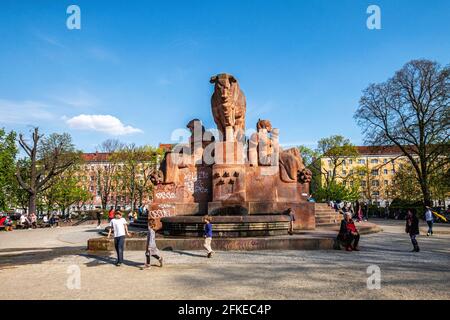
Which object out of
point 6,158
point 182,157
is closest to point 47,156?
point 6,158

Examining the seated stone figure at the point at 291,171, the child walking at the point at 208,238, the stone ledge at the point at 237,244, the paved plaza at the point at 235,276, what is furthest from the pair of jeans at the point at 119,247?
the seated stone figure at the point at 291,171

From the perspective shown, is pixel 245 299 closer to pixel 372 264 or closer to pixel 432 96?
pixel 372 264

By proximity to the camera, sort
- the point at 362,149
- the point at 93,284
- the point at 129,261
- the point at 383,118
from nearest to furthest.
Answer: the point at 93,284 → the point at 129,261 → the point at 383,118 → the point at 362,149

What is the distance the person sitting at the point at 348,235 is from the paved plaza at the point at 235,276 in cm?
49

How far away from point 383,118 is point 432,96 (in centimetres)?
497

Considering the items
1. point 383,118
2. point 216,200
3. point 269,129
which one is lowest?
point 216,200

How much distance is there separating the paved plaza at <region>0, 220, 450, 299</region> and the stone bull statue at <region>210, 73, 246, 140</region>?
727 centimetres

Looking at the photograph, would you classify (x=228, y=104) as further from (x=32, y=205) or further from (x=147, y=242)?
(x=32, y=205)

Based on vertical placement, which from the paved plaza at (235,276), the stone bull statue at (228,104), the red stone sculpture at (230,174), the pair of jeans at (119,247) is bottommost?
the paved plaza at (235,276)

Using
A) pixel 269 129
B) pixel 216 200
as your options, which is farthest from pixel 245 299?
pixel 269 129

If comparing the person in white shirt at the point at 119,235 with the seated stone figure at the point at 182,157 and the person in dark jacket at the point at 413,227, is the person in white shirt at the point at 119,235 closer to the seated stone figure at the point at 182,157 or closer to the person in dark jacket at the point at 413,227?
the seated stone figure at the point at 182,157

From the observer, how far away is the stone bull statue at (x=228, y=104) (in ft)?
54.3

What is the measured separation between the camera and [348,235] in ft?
38.8
